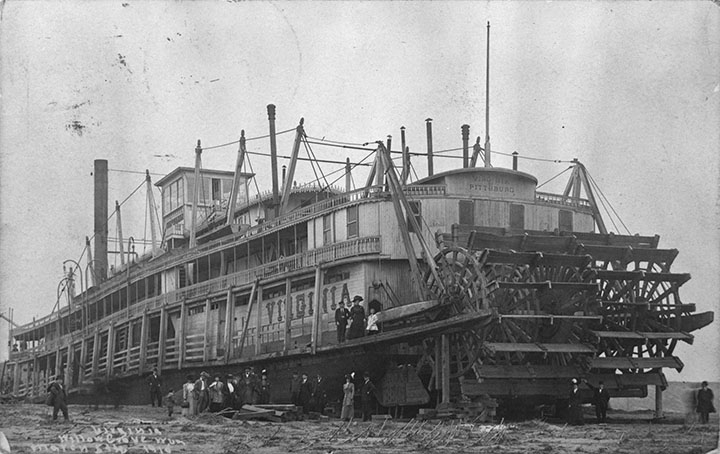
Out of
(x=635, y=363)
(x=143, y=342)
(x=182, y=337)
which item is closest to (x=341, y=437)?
(x=635, y=363)

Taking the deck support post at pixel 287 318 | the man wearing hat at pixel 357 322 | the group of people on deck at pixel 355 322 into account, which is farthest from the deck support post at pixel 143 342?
the man wearing hat at pixel 357 322

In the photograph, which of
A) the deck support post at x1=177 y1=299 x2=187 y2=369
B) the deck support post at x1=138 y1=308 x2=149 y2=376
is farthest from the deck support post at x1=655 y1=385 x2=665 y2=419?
the deck support post at x1=138 y1=308 x2=149 y2=376

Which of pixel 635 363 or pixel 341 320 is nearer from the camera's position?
pixel 635 363

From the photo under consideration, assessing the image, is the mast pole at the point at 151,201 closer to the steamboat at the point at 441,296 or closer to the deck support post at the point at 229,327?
the steamboat at the point at 441,296

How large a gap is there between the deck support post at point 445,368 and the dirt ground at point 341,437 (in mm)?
1501

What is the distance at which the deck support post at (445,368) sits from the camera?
20.7 meters

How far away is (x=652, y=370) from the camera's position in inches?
923

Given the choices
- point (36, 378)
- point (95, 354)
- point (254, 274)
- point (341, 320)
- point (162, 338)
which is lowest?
point (36, 378)

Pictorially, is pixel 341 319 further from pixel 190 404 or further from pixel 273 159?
pixel 273 159

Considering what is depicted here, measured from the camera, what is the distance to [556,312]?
22219mm

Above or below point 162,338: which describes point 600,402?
below

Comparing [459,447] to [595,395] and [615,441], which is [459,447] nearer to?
[615,441]

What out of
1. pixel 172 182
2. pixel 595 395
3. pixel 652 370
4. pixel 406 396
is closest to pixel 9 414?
pixel 406 396

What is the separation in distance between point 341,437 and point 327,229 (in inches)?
376
